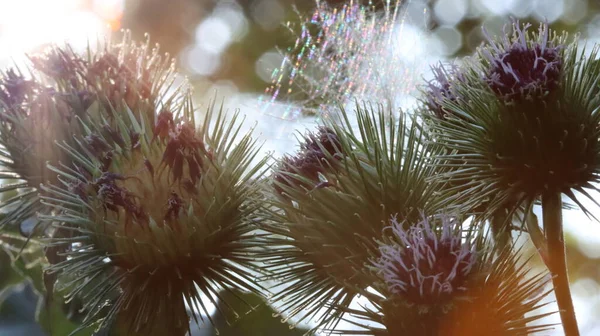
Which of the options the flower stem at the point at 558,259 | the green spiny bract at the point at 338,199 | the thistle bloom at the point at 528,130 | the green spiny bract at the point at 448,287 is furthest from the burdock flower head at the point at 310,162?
the flower stem at the point at 558,259

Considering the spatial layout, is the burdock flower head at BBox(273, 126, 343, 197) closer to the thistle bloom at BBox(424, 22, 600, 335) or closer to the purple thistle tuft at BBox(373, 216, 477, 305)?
the thistle bloom at BBox(424, 22, 600, 335)

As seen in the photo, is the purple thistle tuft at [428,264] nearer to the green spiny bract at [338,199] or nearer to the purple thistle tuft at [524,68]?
the green spiny bract at [338,199]

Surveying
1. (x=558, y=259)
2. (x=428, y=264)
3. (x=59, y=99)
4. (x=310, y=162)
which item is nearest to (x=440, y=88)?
(x=310, y=162)

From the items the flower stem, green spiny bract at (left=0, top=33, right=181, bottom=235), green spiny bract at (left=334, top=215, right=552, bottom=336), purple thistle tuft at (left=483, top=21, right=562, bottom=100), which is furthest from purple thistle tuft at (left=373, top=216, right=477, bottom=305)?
green spiny bract at (left=0, top=33, right=181, bottom=235)

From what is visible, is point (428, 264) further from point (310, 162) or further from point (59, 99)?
point (59, 99)

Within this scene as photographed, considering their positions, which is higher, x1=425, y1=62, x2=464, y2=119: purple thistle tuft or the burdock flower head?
x1=425, y1=62, x2=464, y2=119: purple thistle tuft

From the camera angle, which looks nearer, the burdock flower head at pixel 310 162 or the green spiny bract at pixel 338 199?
the green spiny bract at pixel 338 199
